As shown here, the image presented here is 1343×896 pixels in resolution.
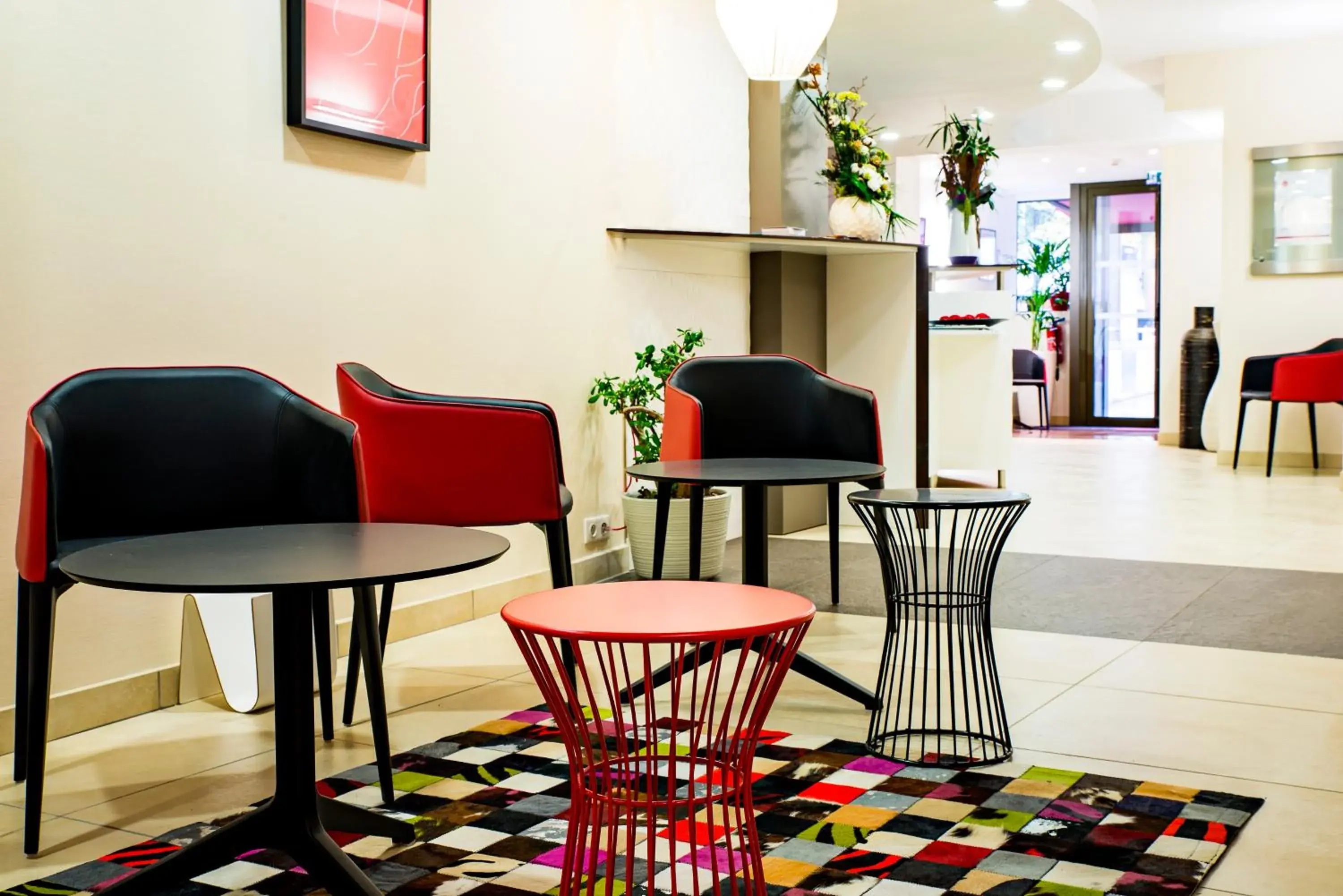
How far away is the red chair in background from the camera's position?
3.28m

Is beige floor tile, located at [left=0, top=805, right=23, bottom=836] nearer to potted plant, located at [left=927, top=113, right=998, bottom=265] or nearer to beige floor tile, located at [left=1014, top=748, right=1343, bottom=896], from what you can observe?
beige floor tile, located at [left=1014, top=748, right=1343, bottom=896]

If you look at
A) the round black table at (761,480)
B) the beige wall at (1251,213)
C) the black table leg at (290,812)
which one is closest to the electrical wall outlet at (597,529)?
the round black table at (761,480)

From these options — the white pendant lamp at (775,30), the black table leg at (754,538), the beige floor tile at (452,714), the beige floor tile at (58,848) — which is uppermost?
the white pendant lamp at (775,30)

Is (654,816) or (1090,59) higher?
(1090,59)

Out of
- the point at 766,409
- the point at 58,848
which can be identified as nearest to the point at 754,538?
the point at 766,409

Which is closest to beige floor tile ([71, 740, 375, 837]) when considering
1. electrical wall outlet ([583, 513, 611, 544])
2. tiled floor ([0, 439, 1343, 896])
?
tiled floor ([0, 439, 1343, 896])

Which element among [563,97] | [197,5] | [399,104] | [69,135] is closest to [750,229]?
[563,97]

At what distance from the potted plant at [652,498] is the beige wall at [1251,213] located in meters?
5.69

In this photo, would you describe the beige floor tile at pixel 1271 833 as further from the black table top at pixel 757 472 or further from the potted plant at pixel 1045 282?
the potted plant at pixel 1045 282

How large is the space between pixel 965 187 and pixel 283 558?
602 centimetres

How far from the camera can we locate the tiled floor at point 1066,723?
91.7 inches

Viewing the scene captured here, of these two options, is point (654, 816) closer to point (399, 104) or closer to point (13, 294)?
point (13, 294)

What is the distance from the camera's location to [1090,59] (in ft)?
26.3

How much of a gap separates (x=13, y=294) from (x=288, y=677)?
1324 millimetres
